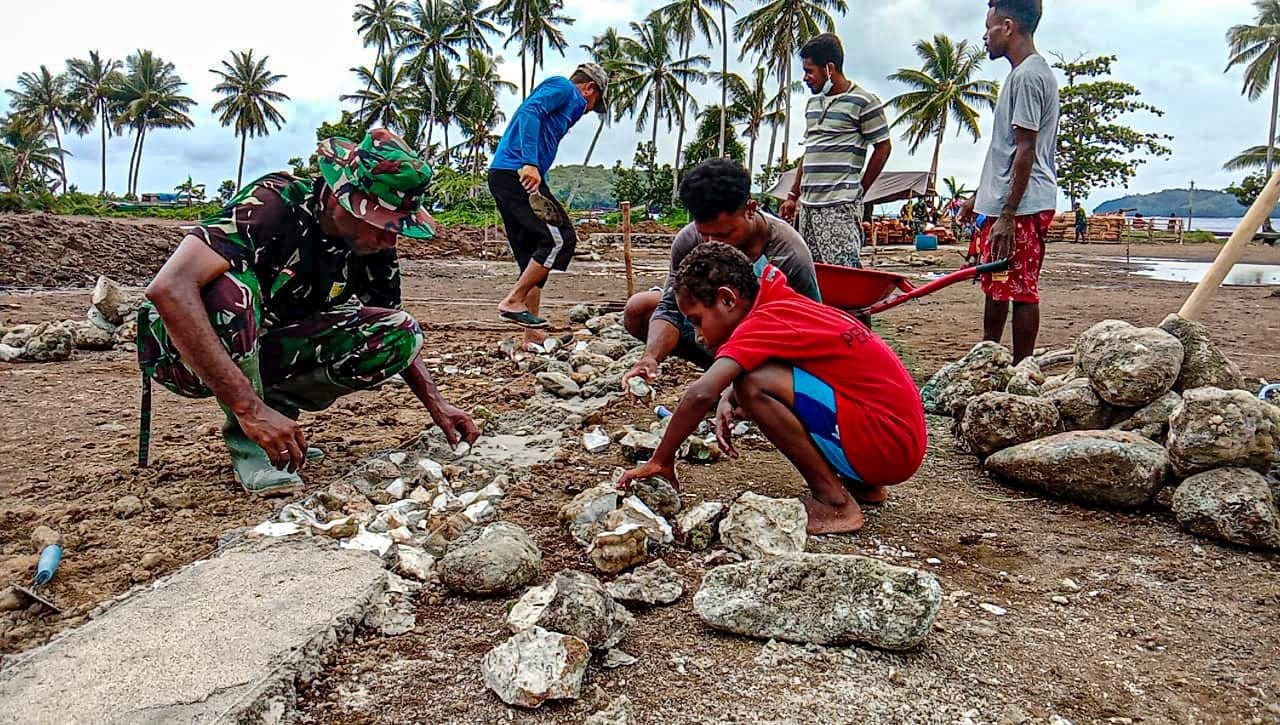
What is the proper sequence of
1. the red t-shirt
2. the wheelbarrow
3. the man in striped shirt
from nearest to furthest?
1. the red t-shirt
2. the wheelbarrow
3. the man in striped shirt

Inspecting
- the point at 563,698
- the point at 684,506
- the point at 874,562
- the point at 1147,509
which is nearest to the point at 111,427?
the point at 684,506

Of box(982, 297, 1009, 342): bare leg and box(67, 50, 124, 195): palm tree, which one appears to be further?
box(67, 50, 124, 195): palm tree

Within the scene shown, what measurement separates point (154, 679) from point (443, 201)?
30303 millimetres

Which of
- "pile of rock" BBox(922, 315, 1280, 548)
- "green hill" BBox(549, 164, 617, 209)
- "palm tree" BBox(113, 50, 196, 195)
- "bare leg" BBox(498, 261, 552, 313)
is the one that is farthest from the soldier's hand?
"green hill" BBox(549, 164, 617, 209)

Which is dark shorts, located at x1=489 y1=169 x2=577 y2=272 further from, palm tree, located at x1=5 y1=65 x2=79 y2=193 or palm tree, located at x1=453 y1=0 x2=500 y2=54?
palm tree, located at x1=5 y1=65 x2=79 y2=193

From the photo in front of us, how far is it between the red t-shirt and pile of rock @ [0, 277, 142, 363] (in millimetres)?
3922

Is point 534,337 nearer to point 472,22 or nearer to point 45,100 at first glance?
point 472,22

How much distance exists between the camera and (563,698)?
1528 mm

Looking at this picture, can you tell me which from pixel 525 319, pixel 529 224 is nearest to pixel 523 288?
pixel 525 319

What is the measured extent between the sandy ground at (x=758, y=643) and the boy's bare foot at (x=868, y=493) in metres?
0.05

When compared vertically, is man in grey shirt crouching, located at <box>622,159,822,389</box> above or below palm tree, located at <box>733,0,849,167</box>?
below

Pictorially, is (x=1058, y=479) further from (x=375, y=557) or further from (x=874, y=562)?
(x=375, y=557)

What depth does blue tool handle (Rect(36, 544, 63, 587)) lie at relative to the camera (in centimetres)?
198

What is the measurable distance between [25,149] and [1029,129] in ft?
163
